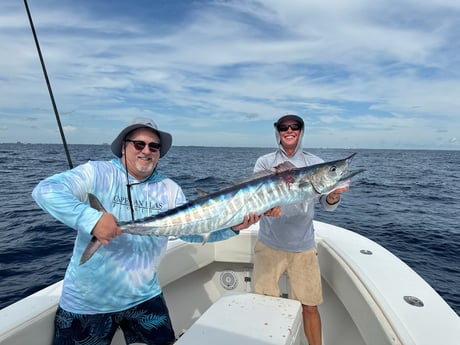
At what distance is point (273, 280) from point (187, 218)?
5.01 feet

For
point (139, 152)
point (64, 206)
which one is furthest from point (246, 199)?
point (64, 206)

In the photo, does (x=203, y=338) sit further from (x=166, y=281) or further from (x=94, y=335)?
(x=166, y=281)

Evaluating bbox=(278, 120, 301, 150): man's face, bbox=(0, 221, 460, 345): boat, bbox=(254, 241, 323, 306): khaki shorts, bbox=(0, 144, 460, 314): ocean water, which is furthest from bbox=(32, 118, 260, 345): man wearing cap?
bbox=(278, 120, 301, 150): man's face

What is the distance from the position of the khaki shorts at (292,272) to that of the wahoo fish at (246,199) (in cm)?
93

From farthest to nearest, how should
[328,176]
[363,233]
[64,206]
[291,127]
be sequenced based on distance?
[363,233], [291,127], [328,176], [64,206]

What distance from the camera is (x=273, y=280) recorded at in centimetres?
344

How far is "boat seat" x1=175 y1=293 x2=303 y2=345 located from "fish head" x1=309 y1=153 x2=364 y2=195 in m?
1.09

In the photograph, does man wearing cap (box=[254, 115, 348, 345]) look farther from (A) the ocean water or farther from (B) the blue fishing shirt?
(B) the blue fishing shirt

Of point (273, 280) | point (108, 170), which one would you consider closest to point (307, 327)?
point (273, 280)

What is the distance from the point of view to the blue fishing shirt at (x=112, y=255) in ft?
7.52

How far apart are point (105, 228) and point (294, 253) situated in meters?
2.13

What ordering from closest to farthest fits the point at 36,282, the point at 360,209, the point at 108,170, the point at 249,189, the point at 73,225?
the point at 73,225
the point at 108,170
the point at 249,189
the point at 36,282
the point at 360,209

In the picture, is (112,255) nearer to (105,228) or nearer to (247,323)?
(105,228)

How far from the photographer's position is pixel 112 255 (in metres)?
2.38
